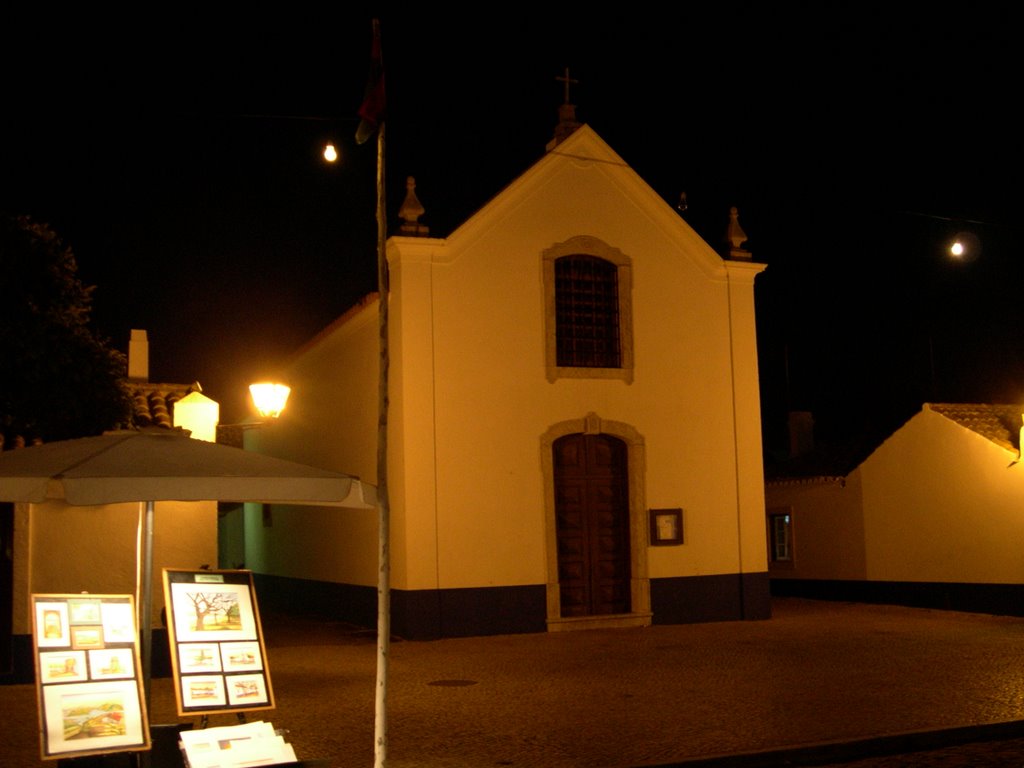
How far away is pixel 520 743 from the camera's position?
8.94m

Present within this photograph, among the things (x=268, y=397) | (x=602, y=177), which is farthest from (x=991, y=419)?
(x=268, y=397)

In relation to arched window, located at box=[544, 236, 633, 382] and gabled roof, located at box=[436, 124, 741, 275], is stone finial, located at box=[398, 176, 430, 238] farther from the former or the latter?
arched window, located at box=[544, 236, 633, 382]

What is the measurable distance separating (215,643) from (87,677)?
869 millimetres

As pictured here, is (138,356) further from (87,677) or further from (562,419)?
(87,677)

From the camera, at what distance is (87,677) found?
6824mm

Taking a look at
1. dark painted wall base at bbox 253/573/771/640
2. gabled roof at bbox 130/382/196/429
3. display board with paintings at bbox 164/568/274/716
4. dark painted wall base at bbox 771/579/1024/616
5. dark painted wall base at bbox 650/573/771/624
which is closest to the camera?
display board with paintings at bbox 164/568/274/716

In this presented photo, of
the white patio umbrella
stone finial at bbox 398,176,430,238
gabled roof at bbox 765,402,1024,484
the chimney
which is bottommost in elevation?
the white patio umbrella

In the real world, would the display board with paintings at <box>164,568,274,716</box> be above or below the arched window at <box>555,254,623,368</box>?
below

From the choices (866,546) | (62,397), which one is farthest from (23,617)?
(866,546)

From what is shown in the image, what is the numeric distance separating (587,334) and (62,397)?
8067mm

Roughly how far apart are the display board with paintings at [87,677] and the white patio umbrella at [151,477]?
0.16 meters

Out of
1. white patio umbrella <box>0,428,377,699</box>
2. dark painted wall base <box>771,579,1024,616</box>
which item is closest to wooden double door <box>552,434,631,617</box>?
dark painted wall base <box>771,579,1024,616</box>

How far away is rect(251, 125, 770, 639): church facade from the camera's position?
16438mm

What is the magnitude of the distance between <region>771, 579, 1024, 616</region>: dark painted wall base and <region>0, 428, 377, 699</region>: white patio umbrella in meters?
14.3
